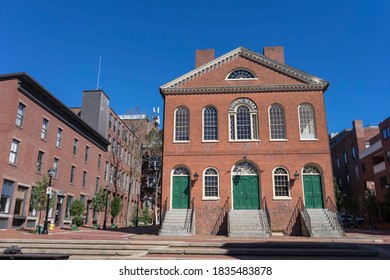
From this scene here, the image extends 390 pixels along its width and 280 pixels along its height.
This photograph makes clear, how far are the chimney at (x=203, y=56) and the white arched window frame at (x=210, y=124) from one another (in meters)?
4.70

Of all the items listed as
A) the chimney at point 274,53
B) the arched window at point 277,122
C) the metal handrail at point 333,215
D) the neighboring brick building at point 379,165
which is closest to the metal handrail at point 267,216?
the metal handrail at point 333,215

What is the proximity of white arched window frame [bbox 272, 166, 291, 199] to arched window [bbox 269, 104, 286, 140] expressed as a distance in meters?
2.30

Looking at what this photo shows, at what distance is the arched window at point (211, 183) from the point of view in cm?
2095

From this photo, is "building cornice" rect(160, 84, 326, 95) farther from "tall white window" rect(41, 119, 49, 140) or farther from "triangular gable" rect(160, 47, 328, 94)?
"tall white window" rect(41, 119, 49, 140)

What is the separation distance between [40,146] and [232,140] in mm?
16891

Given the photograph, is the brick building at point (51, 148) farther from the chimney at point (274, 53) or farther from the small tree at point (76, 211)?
the chimney at point (274, 53)

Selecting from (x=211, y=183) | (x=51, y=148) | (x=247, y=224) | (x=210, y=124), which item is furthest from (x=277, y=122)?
(x=51, y=148)

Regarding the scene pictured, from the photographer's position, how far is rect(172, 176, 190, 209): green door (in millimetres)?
21014

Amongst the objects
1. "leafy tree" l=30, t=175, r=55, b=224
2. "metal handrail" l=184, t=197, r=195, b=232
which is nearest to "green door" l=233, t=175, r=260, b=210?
"metal handrail" l=184, t=197, r=195, b=232

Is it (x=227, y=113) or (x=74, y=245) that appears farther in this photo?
(x=227, y=113)

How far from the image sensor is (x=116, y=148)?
48375 millimetres
